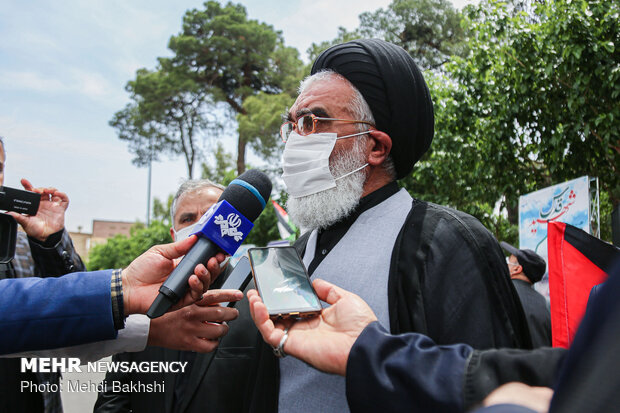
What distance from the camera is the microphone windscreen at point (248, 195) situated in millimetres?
1675

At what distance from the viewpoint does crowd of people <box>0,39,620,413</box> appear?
92cm

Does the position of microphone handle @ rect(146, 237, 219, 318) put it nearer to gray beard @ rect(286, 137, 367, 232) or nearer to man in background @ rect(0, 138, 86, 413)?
gray beard @ rect(286, 137, 367, 232)

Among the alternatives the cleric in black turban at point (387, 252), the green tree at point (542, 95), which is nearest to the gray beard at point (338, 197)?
the cleric in black turban at point (387, 252)

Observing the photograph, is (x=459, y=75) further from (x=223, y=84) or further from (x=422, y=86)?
(x=223, y=84)

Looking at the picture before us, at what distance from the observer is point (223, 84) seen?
2773 centimetres

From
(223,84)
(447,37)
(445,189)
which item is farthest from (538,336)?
(223,84)

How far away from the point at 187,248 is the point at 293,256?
1.21 ft

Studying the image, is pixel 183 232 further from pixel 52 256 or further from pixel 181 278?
pixel 181 278

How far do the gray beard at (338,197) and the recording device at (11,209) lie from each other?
1475 mm

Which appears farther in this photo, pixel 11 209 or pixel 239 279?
pixel 11 209

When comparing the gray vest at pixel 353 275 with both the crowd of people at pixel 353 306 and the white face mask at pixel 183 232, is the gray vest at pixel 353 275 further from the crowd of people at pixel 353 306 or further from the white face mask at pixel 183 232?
the white face mask at pixel 183 232

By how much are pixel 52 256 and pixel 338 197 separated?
82.7 inches

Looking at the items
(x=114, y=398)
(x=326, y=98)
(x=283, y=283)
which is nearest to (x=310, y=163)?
(x=326, y=98)

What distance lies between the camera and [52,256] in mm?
2902
